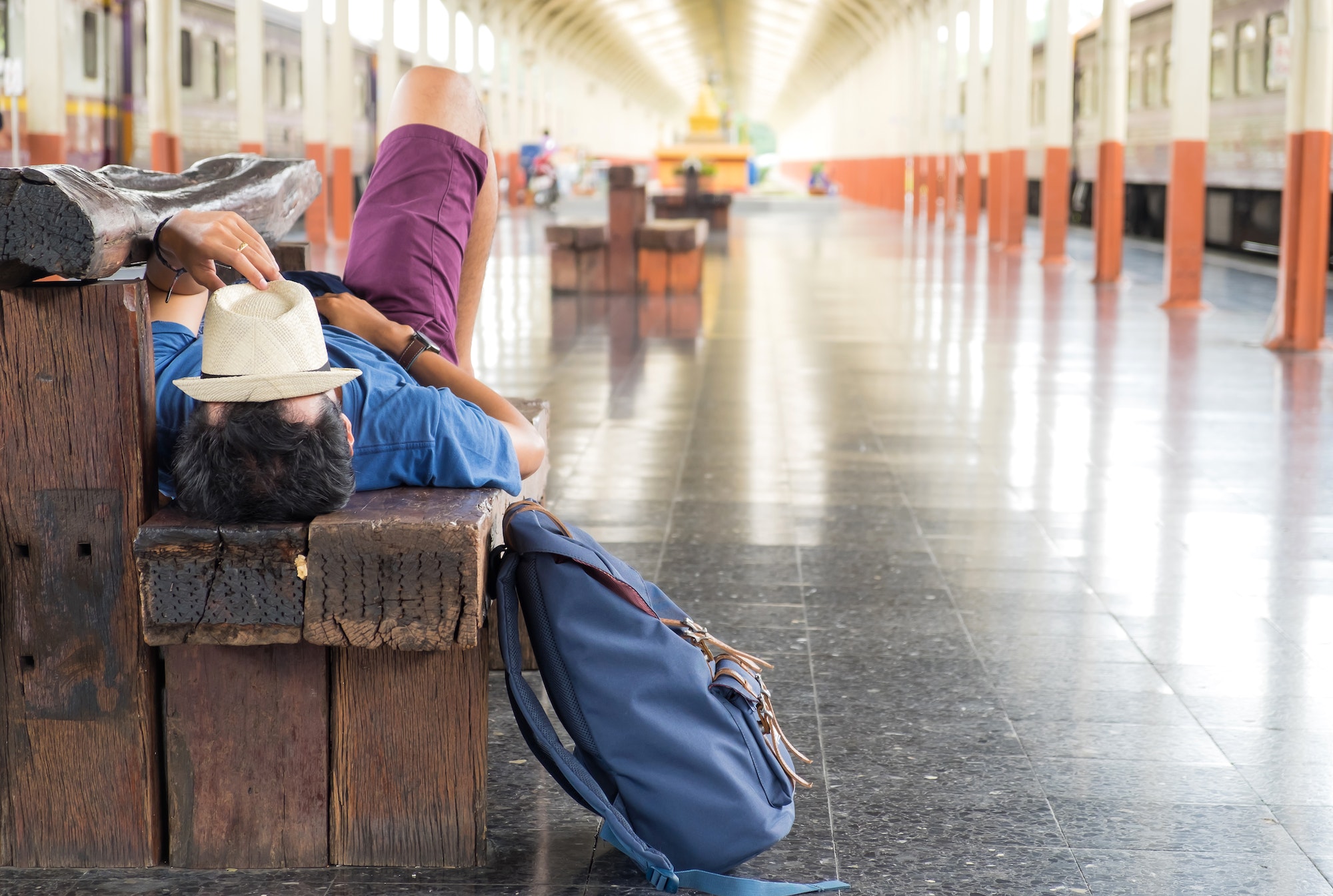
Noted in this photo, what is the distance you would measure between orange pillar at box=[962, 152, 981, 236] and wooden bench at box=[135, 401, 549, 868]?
2279cm

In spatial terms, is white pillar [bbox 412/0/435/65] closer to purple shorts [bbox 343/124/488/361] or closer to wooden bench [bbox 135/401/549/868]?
purple shorts [bbox 343/124/488/361]

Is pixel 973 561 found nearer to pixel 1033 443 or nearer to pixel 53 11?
pixel 1033 443

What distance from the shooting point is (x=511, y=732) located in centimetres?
281

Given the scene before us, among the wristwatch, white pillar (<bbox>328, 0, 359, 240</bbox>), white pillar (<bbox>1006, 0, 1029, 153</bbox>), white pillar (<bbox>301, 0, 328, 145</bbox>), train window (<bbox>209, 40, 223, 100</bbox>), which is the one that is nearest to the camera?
the wristwatch

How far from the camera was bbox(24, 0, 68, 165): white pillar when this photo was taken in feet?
44.3

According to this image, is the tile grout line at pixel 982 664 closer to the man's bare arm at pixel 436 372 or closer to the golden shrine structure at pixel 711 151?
the man's bare arm at pixel 436 372

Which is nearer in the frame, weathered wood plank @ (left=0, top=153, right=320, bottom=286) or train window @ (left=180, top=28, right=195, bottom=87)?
weathered wood plank @ (left=0, top=153, right=320, bottom=286)

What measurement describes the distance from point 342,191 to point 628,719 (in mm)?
18578

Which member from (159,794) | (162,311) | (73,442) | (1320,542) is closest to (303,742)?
(159,794)

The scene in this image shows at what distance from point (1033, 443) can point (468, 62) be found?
27163mm

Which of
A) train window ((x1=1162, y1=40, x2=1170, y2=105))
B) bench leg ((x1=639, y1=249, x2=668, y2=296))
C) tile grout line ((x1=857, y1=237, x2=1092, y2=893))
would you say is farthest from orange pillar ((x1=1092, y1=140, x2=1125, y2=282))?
tile grout line ((x1=857, y1=237, x2=1092, y2=893))

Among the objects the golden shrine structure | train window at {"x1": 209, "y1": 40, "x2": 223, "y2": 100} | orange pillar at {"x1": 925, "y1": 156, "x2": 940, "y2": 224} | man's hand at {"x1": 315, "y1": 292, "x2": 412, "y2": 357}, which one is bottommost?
man's hand at {"x1": 315, "y1": 292, "x2": 412, "y2": 357}

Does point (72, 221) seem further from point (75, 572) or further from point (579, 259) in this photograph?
point (579, 259)

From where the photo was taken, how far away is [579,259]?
12.9 metres
